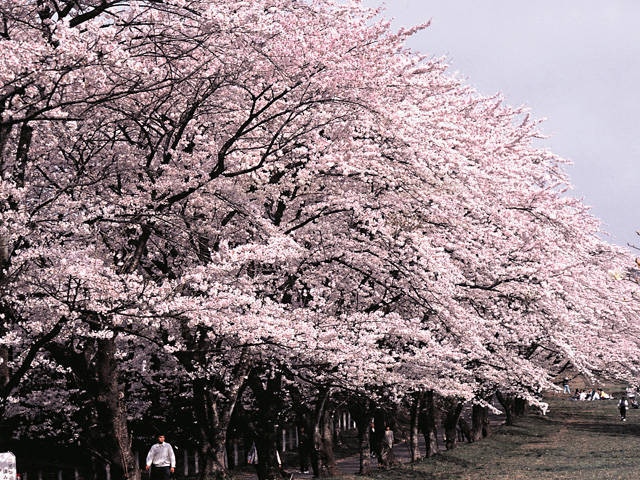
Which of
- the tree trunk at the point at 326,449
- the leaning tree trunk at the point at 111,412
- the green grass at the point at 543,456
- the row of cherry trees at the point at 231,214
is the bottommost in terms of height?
the green grass at the point at 543,456

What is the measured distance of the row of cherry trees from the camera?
11586 millimetres

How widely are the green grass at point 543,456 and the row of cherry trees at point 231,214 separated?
3950 millimetres

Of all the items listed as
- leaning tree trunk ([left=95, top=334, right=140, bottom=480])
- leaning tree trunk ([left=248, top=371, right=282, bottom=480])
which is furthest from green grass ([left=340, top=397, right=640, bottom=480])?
leaning tree trunk ([left=95, top=334, right=140, bottom=480])

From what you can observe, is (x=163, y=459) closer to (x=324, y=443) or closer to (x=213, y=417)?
(x=213, y=417)

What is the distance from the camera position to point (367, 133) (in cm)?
1628

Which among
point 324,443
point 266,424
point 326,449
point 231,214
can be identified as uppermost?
point 231,214

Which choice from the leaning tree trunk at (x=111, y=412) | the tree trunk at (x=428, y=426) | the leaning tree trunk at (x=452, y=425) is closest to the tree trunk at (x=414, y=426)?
the tree trunk at (x=428, y=426)

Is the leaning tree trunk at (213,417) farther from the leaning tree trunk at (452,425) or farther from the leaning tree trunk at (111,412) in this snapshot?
the leaning tree trunk at (452,425)

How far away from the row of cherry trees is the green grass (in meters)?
3.95

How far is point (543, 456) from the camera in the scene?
104ft

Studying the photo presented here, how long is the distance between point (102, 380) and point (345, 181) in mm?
6251

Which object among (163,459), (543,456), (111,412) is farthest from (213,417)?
(543,456)

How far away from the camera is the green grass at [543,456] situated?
24.2 meters

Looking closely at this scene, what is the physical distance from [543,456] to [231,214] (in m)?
20.6
